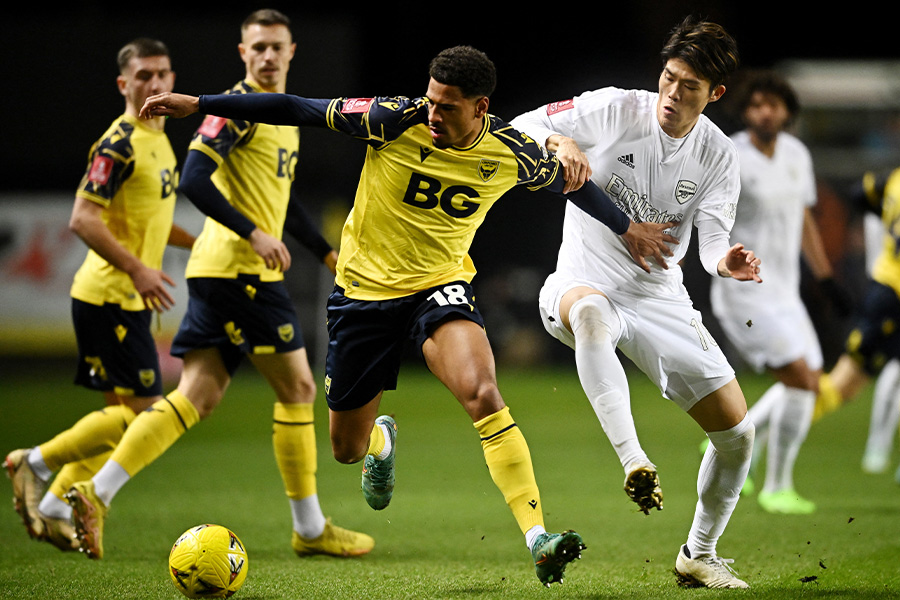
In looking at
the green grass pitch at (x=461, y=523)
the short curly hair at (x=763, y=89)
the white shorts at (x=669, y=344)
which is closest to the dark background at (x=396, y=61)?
the green grass pitch at (x=461, y=523)

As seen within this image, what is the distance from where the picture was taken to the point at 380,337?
4.71 metres

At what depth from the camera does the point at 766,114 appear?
745 cm

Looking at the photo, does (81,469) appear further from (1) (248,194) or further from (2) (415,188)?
(2) (415,188)

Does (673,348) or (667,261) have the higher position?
(667,261)

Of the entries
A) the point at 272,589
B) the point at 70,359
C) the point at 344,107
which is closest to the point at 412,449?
the point at 272,589

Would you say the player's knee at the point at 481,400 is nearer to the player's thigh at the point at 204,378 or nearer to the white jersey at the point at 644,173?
the white jersey at the point at 644,173

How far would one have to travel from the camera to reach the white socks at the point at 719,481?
463cm

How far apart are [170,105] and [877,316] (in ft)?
19.8

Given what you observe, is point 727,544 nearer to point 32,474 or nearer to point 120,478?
point 120,478

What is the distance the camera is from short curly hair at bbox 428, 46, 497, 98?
428 cm

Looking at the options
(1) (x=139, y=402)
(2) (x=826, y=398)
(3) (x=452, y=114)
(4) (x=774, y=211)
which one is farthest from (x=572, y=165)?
(2) (x=826, y=398)

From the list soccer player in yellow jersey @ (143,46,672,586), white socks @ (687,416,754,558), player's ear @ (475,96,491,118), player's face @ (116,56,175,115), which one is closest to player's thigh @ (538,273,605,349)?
soccer player in yellow jersey @ (143,46,672,586)

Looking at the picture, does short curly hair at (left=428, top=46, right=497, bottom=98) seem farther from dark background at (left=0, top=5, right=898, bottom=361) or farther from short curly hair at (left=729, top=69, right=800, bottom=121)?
dark background at (left=0, top=5, right=898, bottom=361)

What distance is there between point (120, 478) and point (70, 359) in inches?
420
